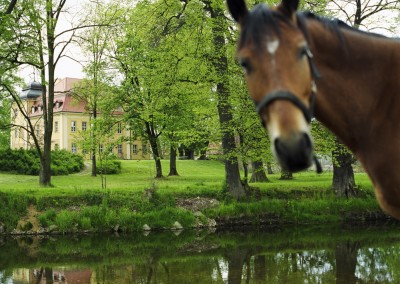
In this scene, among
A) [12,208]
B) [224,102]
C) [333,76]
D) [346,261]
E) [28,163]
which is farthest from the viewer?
[28,163]

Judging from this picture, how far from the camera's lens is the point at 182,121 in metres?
29.6

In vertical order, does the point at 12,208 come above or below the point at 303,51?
below

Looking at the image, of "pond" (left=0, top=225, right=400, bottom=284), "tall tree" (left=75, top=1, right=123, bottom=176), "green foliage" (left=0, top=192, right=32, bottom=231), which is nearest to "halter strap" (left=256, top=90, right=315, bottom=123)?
"pond" (left=0, top=225, right=400, bottom=284)

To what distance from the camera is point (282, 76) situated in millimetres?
2766

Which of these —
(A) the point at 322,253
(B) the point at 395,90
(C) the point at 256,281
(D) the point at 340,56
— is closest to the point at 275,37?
(D) the point at 340,56

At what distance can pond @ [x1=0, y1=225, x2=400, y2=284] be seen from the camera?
1015 cm

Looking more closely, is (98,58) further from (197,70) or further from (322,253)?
(322,253)

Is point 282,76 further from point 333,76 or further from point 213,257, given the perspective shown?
point 213,257

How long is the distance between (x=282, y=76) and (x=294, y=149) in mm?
503

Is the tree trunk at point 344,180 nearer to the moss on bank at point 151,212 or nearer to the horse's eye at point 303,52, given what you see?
the moss on bank at point 151,212

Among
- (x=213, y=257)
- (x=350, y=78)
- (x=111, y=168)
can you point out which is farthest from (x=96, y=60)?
(x=350, y=78)

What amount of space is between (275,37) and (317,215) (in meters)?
17.9

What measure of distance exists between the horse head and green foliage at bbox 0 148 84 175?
3495 centimetres

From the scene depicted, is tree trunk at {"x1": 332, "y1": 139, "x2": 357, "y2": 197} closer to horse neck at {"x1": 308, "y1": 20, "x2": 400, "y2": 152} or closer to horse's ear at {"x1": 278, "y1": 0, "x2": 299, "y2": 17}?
horse neck at {"x1": 308, "y1": 20, "x2": 400, "y2": 152}
